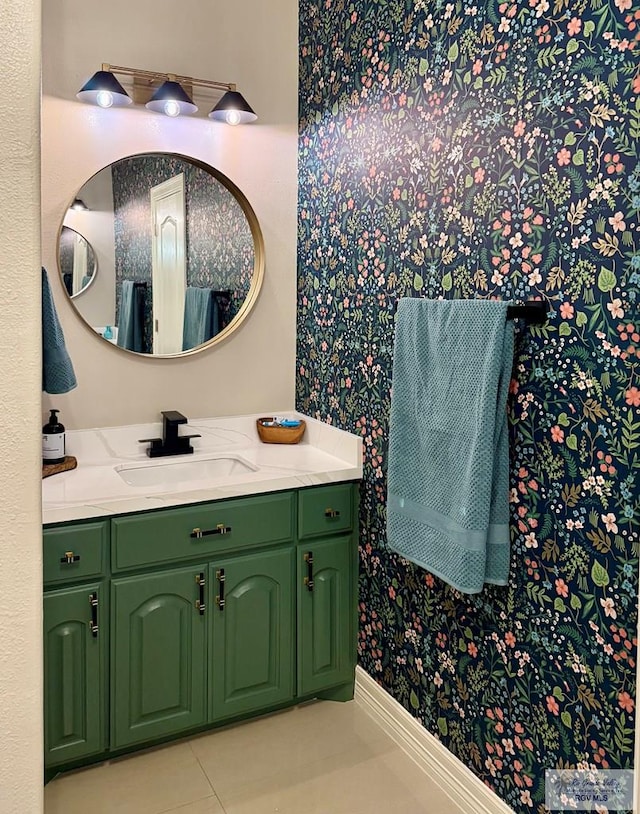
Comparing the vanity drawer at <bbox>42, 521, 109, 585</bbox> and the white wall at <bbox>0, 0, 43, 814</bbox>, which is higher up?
the white wall at <bbox>0, 0, 43, 814</bbox>

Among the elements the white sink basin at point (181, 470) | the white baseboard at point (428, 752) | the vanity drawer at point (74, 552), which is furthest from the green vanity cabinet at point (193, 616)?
the white sink basin at point (181, 470)

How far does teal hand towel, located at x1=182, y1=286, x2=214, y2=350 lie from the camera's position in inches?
109

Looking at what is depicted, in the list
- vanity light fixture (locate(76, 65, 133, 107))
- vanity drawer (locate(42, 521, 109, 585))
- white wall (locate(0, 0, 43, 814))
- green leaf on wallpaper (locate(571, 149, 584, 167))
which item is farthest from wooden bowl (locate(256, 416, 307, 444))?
white wall (locate(0, 0, 43, 814))

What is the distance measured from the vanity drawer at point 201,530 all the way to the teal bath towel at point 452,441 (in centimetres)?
42

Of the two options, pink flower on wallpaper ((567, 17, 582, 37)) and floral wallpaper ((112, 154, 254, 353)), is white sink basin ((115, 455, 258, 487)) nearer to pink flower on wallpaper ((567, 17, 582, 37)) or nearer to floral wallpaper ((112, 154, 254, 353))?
floral wallpaper ((112, 154, 254, 353))

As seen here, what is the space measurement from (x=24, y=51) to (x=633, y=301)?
4.05ft

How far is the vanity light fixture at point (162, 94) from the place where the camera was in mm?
2404

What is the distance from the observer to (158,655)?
7.43 feet

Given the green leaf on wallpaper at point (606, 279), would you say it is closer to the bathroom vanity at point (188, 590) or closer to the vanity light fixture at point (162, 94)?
the bathroom vanity at point (188, 590)

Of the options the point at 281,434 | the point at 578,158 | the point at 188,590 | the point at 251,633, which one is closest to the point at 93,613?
the point at 188,590

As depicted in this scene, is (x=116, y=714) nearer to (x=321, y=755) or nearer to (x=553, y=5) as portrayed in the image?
(x=321, y=755)

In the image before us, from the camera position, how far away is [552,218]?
67.1 inches

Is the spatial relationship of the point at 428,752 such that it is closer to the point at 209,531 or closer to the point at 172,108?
the point at 209,531

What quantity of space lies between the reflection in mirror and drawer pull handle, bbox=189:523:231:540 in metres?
0.98
